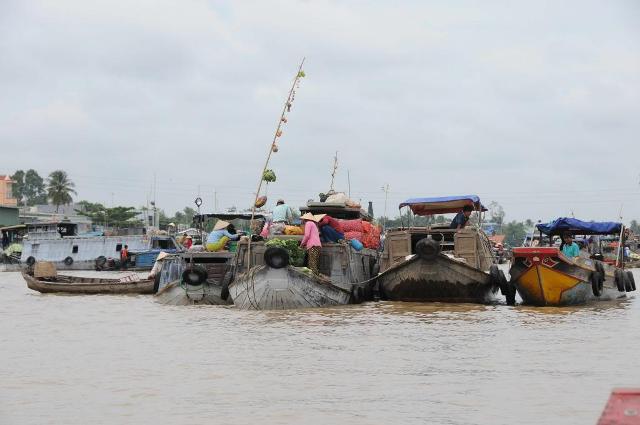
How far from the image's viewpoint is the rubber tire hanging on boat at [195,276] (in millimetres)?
15734

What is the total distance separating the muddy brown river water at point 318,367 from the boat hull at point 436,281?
5.08ft

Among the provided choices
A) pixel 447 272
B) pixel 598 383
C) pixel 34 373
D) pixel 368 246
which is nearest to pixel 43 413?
pixel 34 373

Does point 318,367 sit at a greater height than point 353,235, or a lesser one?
lesser

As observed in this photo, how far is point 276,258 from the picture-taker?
13.8 metres

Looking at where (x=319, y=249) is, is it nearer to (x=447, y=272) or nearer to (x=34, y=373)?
(x=447, y=272)

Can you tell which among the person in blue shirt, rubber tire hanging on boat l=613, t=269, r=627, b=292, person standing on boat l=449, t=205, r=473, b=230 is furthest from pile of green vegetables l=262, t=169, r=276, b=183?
rubber tire hanging on boat l=613, t=269, r=627, b=292

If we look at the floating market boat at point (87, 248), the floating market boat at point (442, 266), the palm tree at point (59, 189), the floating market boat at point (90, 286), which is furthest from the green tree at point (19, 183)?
the floating market boat at point (442, 266)

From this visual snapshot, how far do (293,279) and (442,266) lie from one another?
3.00 meters

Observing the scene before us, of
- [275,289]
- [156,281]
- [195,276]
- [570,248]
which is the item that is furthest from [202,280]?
[570,248]

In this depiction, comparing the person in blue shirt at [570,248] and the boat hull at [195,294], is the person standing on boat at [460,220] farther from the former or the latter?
the boat hull at [195,294]

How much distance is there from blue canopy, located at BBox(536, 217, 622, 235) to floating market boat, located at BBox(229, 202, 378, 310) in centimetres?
403

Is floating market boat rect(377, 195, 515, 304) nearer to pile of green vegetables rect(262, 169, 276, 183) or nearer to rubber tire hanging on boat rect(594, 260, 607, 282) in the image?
rubber tire hanging on boat rect(594, 260, 607, 282)

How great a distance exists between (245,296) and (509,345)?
18.2 ft

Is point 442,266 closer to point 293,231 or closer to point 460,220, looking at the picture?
point 460,220
